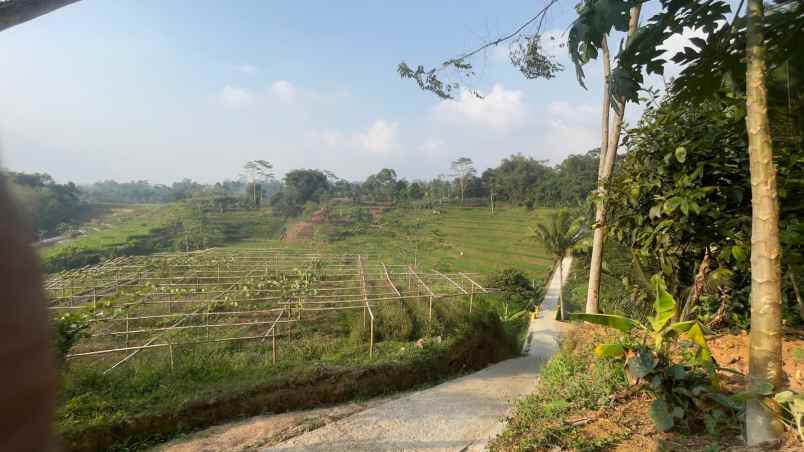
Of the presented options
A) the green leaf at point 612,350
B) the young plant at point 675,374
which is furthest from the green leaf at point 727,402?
the green leaf at point 612,350

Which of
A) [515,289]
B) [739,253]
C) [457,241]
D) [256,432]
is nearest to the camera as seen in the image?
[739,253]

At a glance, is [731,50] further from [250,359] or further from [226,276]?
[226,276]

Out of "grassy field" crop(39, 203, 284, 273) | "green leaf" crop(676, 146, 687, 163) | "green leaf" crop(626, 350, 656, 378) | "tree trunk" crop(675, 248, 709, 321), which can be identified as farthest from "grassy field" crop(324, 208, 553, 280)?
"green leaf" crop(626, 350, 656, 378)

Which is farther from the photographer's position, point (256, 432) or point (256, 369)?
point (256, 369)

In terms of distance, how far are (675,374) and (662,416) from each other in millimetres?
325

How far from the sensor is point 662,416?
2.40m

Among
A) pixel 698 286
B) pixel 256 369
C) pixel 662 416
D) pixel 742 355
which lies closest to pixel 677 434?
pixel 662 416

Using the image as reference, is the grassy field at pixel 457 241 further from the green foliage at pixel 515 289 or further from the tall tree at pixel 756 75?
the tall tree at pixel 756 75

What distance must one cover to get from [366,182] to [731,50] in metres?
43.7

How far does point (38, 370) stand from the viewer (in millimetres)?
328

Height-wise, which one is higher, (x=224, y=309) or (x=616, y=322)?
(x=616, y=322)

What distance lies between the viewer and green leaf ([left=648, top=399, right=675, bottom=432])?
236cm

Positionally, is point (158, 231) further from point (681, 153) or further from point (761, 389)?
point (761, 389)

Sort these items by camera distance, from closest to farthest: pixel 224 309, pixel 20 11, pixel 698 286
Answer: pixel 20 11
pixel 698 286
pixel 224 309
